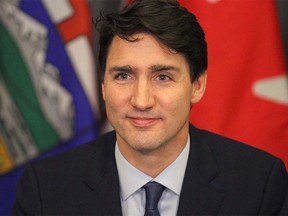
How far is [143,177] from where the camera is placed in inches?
63.4

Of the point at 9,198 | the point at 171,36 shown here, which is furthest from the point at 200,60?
the point at 9,198

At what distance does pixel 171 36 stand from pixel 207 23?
2.26 feet

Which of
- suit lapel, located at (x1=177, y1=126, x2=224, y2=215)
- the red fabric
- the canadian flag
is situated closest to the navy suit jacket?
suit lapel, located at (x1=177, y1=126, x2=224, y2=215)

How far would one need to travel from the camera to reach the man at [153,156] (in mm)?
1506

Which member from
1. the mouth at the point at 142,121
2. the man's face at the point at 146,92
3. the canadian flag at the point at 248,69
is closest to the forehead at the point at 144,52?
the man's face at the point at 146,92

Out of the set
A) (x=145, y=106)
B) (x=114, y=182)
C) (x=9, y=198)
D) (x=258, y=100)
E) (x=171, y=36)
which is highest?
(x=171, y=36)

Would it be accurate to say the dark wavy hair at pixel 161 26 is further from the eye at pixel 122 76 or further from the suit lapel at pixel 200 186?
the suit lapel at pixel 200 186

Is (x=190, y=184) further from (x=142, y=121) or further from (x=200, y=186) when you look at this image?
(x=142, y=121)

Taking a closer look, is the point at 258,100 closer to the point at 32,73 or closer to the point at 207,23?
the point at 207,23

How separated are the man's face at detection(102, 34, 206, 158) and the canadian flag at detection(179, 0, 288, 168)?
0.60 m

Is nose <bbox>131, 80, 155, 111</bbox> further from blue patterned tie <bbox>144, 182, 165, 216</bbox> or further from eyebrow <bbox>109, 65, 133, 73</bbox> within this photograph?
blue patterned tie <bbox>144, 182, 165, 216</bbox>

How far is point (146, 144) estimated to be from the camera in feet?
4.99

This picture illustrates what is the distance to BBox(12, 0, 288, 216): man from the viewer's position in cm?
151

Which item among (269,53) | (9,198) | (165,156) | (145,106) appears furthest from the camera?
(9,198)
